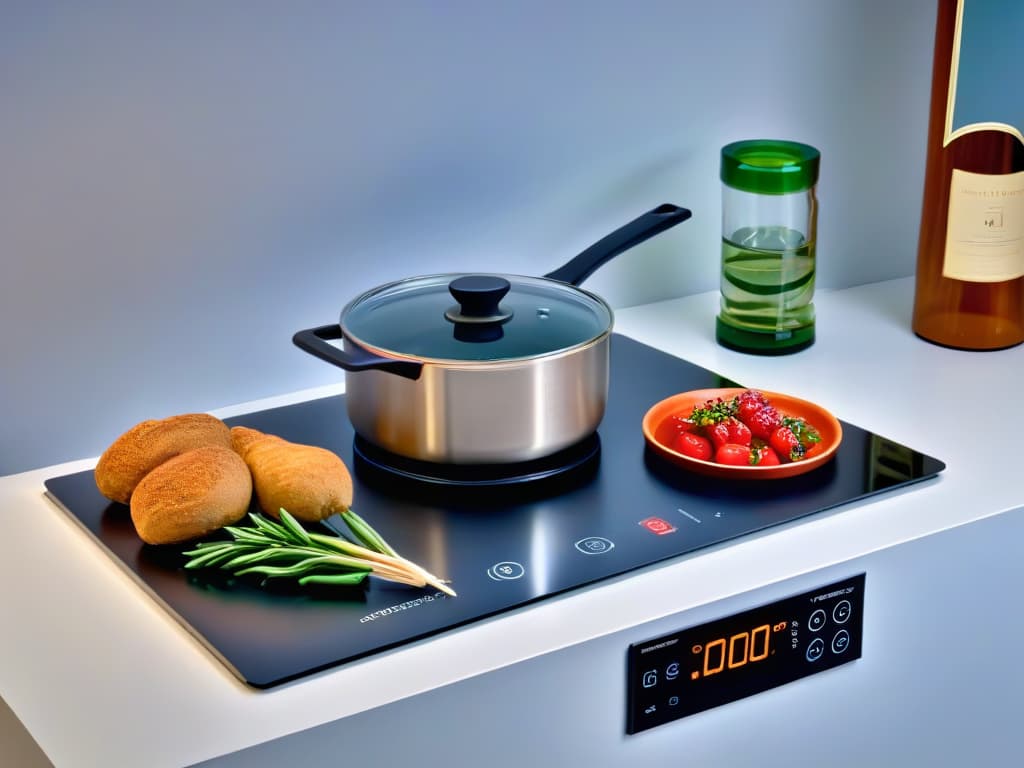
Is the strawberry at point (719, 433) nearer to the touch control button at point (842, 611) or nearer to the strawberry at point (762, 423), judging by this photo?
the strawberry at point (762, 423)

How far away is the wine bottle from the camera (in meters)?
1.33

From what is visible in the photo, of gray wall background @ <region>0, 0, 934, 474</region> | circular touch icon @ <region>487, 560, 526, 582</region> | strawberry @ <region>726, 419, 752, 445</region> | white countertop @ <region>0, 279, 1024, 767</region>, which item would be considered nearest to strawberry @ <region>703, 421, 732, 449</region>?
strawberry @ <region>726, 419, 752, 445</region>

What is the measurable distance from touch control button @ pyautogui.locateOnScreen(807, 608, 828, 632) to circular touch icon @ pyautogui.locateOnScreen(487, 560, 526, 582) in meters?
0.22

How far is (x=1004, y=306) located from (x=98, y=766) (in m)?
1.06

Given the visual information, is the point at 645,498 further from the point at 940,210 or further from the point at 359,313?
the point at 940,210

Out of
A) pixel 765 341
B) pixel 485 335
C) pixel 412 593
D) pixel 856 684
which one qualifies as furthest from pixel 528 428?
pixel 765 341

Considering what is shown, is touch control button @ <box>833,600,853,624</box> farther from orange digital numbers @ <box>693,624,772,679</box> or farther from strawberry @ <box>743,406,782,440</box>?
strawberry @ <box>743,406,782,440</box>

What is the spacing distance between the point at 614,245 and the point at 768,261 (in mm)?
206

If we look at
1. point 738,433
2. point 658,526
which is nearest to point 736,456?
point 738,433

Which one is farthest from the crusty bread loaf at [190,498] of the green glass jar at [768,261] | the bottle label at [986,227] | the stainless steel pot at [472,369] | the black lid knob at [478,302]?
the bottle label at [986,227]

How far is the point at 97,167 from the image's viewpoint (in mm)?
1197

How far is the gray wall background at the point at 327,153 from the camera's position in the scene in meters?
1.19

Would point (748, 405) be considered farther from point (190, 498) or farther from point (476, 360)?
point (190, 498)

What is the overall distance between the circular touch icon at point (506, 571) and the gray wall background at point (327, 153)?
0.47 meters
